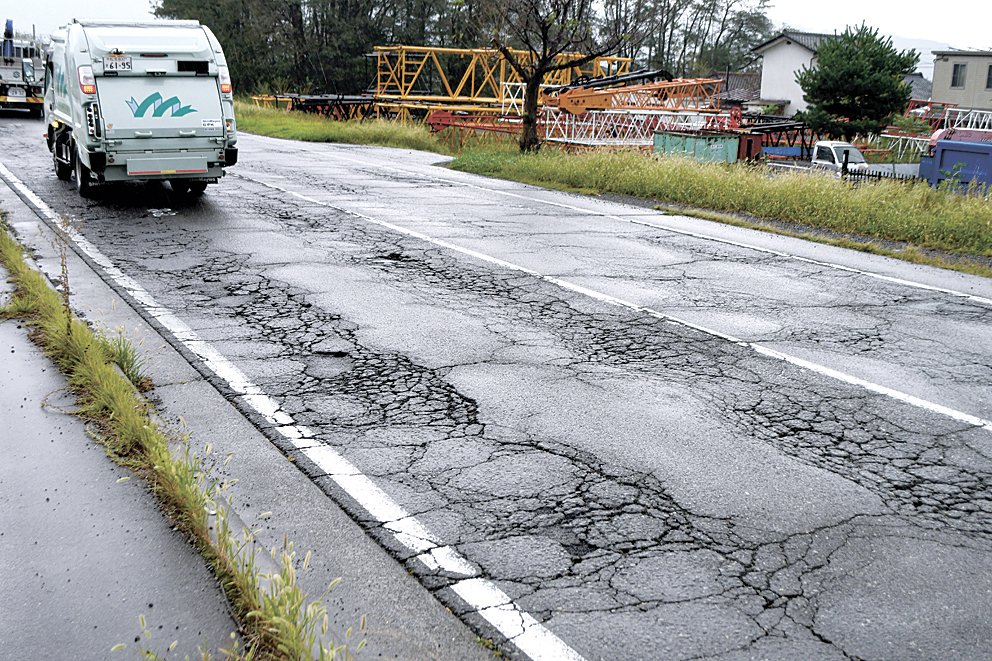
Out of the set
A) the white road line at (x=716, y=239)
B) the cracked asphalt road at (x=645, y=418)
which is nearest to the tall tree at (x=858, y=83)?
the white road line at (x=716, y=239)

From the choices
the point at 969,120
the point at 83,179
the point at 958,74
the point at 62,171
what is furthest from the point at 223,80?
the point at 958,74

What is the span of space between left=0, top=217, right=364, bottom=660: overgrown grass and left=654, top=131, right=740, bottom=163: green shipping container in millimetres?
18530

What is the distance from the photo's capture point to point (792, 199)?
15.3 metres

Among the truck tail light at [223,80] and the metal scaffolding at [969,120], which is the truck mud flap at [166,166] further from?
the metal scaffolding at [969,120]

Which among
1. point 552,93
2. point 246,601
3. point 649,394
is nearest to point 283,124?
point 552,93

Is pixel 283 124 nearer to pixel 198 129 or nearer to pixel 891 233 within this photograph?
pixel 198 129

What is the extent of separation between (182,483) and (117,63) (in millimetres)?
10990

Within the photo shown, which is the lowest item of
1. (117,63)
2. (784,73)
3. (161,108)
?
(161,108)

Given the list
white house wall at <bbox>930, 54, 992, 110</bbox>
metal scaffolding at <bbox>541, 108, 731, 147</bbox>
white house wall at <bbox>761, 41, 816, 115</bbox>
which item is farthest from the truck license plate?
white house wall at <bbox>761, 41, 816, 115</bbox>

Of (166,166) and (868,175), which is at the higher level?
A: (166,166)

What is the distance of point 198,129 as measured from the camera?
1382 centimetres

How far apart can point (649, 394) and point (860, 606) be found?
2.64m

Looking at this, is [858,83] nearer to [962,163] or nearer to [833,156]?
[833,156]

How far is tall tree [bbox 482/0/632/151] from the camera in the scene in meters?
22.8
